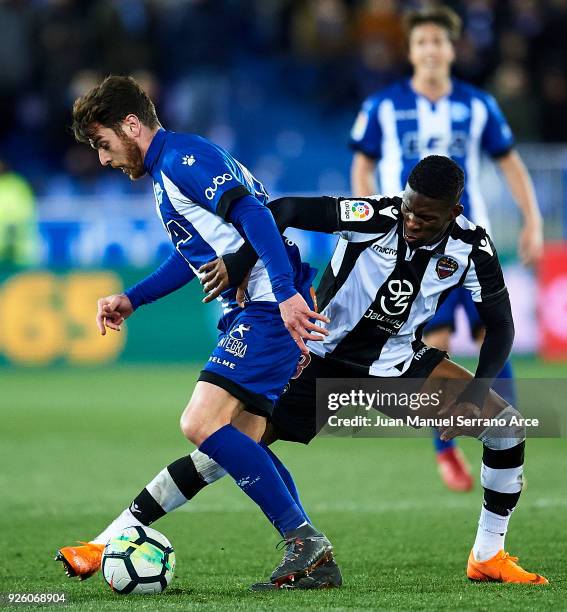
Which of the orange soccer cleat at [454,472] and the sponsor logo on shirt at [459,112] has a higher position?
the sponsor logo on shirt at [459,112]

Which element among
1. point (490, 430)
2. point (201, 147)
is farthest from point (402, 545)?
point (201, 147)

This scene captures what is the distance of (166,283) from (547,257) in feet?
27.4

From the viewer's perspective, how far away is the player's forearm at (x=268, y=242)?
4281 millimetres

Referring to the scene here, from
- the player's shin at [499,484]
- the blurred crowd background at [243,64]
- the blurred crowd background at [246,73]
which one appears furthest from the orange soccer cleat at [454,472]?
the blurred crowd background at [243,64]

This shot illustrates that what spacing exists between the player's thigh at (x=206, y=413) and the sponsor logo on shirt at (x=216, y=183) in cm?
68

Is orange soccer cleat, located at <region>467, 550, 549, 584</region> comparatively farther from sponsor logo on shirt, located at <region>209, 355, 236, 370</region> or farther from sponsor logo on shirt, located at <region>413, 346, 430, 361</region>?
sponsor logo on shirt, located at <region>209, 355, 236, 370</region>

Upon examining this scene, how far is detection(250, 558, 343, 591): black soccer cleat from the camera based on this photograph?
4336 mm

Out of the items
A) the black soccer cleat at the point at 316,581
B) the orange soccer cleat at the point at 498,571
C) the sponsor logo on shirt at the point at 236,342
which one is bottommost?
the orange soccer cleat at the point at 498,571

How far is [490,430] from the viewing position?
14.9 feet

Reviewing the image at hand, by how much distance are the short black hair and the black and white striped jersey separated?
0.25 meters

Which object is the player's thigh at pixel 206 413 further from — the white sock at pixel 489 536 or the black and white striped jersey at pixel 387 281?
the white sock at pixel 489 536

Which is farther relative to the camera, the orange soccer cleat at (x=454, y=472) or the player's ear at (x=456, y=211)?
the orange soccer cleat at (x=454, y=472)

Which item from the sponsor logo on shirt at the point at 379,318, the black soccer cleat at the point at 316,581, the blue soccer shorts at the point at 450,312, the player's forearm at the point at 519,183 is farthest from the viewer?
the player's forearm at the point at 519,183

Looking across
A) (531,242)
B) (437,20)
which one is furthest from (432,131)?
(531,242)
